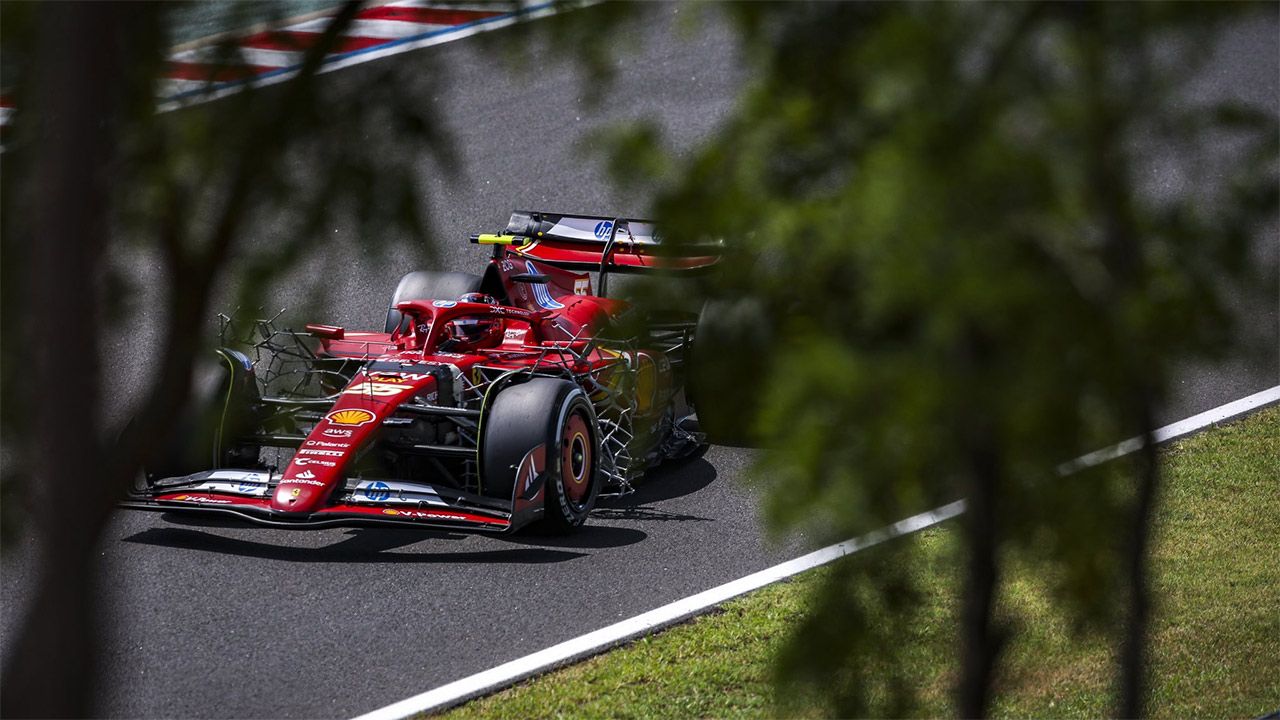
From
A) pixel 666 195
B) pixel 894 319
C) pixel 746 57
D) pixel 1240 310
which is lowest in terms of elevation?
pixel 1240 310

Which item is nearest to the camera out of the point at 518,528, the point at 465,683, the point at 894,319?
the point at 894,319

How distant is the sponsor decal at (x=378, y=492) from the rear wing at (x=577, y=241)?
226cm

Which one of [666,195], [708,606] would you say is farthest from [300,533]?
[666,195]

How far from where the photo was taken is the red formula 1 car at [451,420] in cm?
778


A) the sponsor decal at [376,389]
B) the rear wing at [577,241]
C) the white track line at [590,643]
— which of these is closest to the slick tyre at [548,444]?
the sponsor decal at [376,389]

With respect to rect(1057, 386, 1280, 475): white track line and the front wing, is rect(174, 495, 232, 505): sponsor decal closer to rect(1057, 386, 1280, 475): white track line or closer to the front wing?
the front wing

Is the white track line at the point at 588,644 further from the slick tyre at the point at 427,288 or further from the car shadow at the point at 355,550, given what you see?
the slick tyre at the point at 427,288

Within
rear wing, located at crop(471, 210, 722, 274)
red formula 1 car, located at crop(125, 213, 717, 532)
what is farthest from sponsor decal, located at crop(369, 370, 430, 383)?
rear wing, located at crop(471, 210, 722, 274)

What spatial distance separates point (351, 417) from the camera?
8.02 m

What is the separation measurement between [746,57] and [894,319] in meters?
0.55

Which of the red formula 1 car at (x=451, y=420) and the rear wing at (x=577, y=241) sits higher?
the rear wing at (x=577, y=241)

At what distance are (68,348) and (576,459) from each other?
588 centimetres

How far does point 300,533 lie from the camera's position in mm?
8391

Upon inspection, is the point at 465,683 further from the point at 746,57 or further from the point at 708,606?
the point at 746,57
